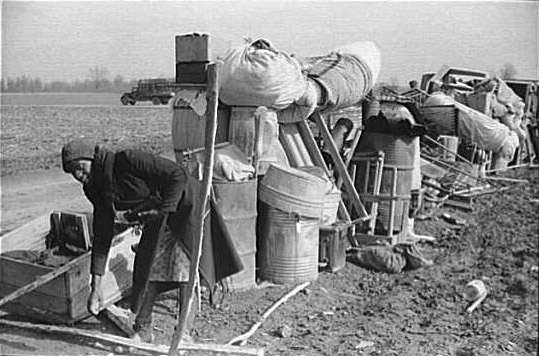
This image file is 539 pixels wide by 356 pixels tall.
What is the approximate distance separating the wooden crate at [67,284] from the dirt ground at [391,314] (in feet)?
0.53

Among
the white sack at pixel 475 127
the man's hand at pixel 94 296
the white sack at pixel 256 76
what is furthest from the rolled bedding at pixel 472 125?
the man's hand at pixel 94 296

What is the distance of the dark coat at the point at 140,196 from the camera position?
3.56m

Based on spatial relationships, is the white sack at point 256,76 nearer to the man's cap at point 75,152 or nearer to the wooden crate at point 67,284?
the wooden crate at point 67,284

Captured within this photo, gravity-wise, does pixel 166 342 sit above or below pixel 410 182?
below

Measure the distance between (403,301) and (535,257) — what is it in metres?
2.35

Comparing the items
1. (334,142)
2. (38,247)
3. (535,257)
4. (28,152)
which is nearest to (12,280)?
(38,247)

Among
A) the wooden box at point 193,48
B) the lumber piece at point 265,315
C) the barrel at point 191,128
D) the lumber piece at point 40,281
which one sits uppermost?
the wooden box at point 193,48

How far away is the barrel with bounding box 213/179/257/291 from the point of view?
507cm

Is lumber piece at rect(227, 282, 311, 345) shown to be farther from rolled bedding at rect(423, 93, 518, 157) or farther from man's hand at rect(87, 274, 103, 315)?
rolled bedding at rect(423, 93, 518, 157)

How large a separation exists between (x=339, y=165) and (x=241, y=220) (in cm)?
185

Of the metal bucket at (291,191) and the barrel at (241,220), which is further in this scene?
the metal bucket at (291,191)

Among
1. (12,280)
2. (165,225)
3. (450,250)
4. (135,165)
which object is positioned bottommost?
(450,250)

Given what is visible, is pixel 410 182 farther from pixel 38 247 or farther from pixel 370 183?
pixel 38 247

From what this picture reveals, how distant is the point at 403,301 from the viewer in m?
5.35
